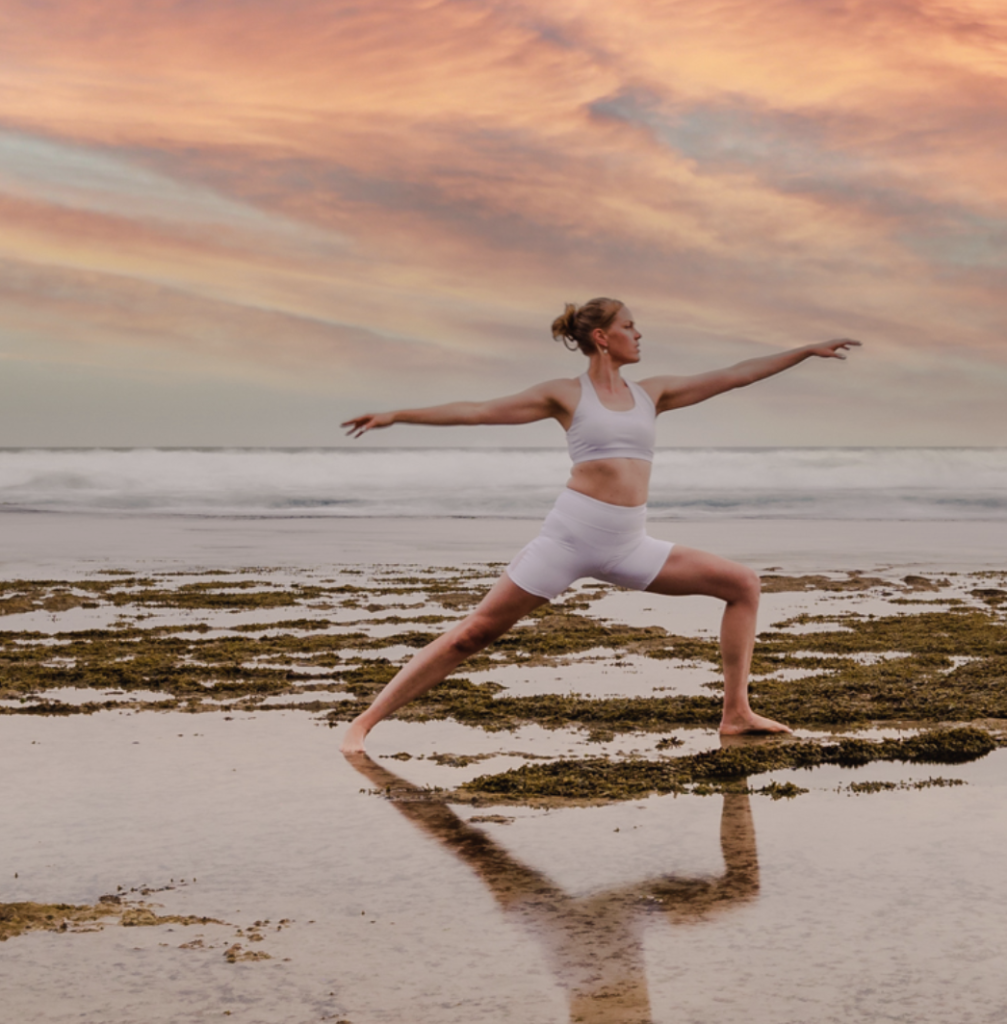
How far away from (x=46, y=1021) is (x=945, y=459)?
58.4 m

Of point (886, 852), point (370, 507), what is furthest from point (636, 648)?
point (370, 507)

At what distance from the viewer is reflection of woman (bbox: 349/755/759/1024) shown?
2.97 m

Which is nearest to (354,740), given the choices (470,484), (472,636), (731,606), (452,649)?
(452,649)

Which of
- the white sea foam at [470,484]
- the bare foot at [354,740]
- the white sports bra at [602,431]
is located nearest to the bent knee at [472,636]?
the bare foot at [354,740]

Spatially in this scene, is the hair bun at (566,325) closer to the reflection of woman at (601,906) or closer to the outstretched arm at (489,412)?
the outstretched arm at (489,412)

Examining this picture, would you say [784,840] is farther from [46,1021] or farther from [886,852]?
[46,1021]

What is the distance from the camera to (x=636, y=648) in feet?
30.5

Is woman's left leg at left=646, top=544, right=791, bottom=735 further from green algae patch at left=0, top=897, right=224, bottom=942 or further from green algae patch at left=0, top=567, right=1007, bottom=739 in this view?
green algae patch at left=0, top=897, right=224, bottom=942

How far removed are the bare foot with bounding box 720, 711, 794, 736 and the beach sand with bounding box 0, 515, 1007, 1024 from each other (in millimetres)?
118

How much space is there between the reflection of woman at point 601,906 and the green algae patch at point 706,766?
38 cm

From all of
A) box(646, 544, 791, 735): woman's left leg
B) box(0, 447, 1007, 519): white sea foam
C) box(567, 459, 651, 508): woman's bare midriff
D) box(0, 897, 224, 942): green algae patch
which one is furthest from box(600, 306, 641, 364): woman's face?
box(0, 447, 1007, 519): white sea foam

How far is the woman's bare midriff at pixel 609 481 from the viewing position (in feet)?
18.8

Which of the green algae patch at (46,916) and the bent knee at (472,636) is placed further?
the bent knee at (472,636)

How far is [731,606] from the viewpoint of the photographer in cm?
618
